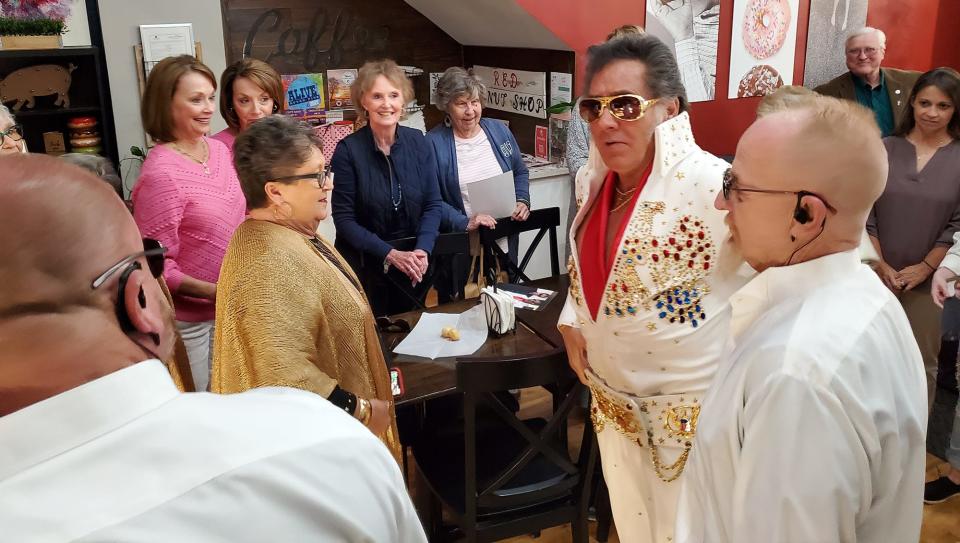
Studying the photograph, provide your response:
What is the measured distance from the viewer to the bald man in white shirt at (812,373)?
40.8 inches

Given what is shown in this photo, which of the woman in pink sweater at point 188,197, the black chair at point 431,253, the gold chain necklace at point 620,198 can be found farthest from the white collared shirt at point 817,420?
the black chair at point 431,253

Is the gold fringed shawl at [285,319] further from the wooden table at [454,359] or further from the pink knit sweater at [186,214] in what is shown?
the pink knit sweater at [186,214]

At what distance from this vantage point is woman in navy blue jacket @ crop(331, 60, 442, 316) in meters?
3.15

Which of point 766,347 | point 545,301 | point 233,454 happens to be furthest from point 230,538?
point 545,301

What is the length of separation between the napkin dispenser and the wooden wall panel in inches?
139

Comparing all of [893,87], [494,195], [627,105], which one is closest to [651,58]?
[627,105]

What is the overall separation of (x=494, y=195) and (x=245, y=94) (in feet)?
4.15

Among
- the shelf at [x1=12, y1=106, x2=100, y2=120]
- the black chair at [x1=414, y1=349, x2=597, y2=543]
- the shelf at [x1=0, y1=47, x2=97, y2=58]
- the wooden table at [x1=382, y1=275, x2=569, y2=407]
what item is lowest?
the black chair at [x1=414, y1=349, x2=597, y2=543]

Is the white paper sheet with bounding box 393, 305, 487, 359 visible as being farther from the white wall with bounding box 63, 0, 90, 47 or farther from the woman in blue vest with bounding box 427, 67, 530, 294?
the white wall with bounding box 63, 0, 90, 47

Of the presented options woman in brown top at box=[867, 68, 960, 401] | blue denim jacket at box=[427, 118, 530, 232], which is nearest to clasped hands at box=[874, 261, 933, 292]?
Answer: woman in brown top at box=[867, 68, 960, 401]

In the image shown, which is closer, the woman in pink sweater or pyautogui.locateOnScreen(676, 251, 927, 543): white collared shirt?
pyautogui.locateOnScreen(676, 251, 927, 543): white collared shirt

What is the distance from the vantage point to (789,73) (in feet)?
17.6

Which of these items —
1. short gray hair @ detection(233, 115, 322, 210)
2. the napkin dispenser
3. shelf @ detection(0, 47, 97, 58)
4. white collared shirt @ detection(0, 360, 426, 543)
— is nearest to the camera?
white collared shirt @ detection(0, 360, 426, 543)

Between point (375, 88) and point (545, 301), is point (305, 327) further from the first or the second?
point (375, 88)
